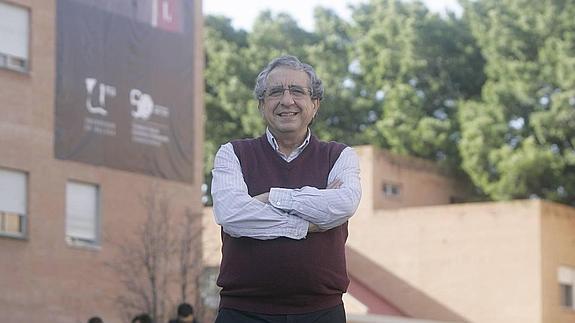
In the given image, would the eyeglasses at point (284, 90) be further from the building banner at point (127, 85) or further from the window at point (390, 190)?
the window at point (390, 190)

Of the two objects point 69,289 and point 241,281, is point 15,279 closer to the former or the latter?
point 69,289

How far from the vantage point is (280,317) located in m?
5.06

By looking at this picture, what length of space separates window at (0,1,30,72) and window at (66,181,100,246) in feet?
9.05

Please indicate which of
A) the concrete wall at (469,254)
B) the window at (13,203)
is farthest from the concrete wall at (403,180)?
the window at (13,203)

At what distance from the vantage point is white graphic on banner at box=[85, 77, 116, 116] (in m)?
28.7

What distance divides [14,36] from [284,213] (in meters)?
22.6

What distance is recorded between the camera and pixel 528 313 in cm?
3969

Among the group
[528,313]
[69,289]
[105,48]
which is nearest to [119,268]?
[69,289]

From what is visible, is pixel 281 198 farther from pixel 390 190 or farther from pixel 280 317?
pixel 390 190

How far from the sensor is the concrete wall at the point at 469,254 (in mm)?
40188

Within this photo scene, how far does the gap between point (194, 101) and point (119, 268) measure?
498 centimetres

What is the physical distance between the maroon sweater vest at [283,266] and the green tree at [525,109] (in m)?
40.4

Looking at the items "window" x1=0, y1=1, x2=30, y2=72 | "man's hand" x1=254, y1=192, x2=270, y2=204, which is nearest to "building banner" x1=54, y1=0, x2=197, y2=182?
"window" x1=0, y1=1, x2=30, y2=72

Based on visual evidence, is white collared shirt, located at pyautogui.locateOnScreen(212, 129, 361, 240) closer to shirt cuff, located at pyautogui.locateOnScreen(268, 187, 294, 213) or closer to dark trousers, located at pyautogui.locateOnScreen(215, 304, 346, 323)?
shirt cuff, located at pyautogui.locateOnScreen(268, 187, 294, 213)
